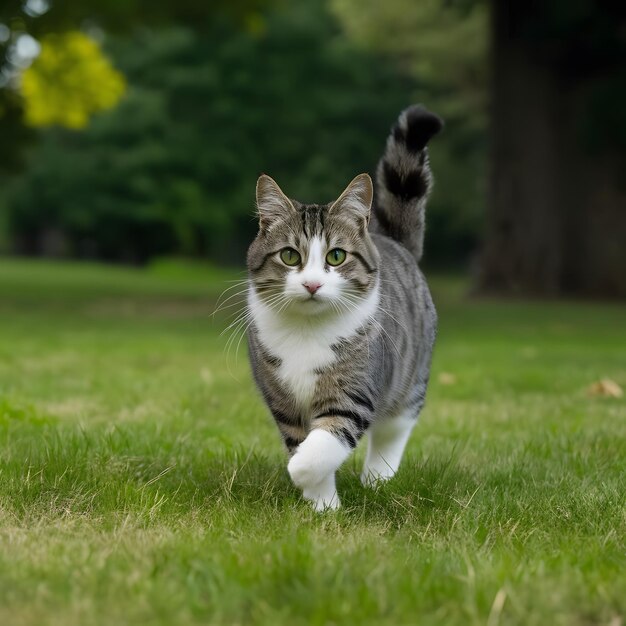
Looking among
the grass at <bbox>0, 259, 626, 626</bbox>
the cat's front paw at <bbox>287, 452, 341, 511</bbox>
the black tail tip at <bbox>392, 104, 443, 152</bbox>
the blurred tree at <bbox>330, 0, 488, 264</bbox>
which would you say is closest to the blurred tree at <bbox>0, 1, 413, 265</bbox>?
the blurred tree at <bbox>330, 0, 488, 264</bbox>

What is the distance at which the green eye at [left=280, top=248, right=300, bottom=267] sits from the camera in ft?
11.2

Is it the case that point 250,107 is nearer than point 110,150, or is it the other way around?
point 250,107

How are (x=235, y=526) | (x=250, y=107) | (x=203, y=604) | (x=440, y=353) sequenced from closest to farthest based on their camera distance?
(x=203, y=604) → (x=235, y=526) → (x=440, y=353) → (x=250, y=107)

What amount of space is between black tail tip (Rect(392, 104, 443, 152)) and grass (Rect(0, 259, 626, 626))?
1.33 m

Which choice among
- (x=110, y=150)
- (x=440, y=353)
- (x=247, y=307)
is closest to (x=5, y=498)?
(x=247, y=307)

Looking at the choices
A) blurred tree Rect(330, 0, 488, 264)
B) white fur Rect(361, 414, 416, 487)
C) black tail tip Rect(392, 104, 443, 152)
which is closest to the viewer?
white fur Rect(361, 414, 416, 487)

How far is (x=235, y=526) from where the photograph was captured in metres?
2.90

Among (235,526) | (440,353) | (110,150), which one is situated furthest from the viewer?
(110,150)

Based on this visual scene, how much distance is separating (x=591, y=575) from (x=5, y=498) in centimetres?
181

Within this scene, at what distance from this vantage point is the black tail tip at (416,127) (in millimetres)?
4062

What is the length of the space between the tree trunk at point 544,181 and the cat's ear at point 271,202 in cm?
1359

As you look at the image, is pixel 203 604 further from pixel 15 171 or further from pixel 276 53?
pixel 276 53

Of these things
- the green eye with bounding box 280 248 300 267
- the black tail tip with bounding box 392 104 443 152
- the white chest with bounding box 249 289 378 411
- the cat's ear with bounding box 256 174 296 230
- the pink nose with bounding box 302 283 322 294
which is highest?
the black tail tip with bounding box 392 104 443 152

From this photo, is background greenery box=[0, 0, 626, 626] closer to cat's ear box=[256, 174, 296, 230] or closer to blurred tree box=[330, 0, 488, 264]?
blurred tree box=[330, 0, 488, 264]
